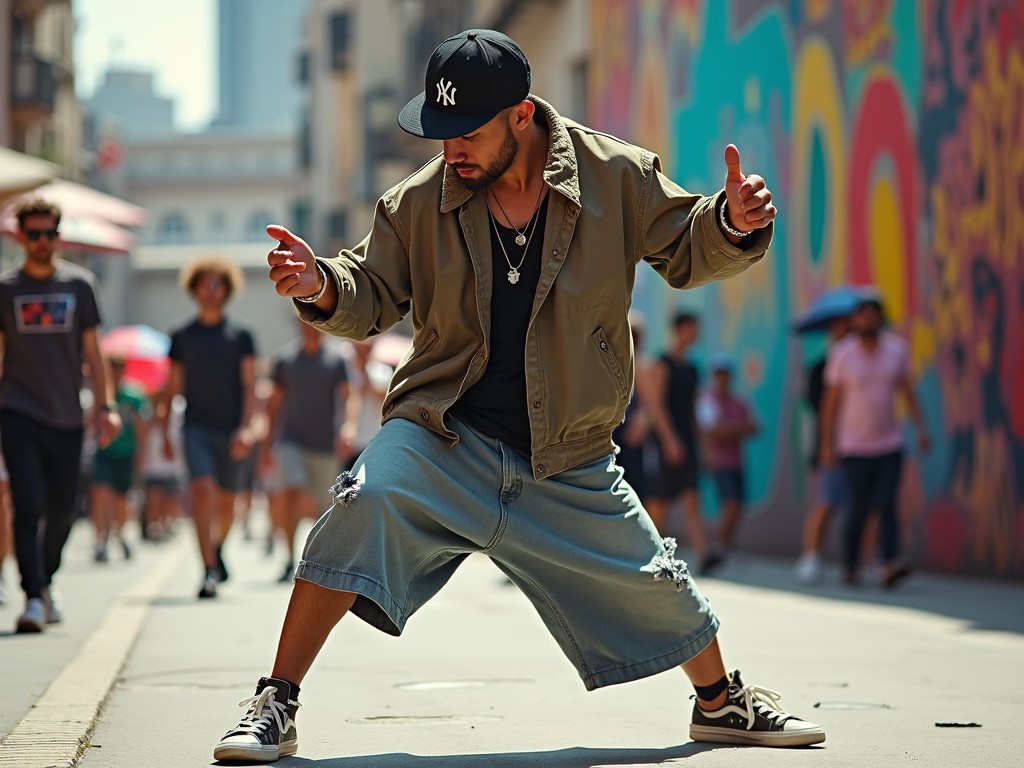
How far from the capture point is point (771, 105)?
1792 centimetres

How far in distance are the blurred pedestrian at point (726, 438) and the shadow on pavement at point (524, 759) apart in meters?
10.3

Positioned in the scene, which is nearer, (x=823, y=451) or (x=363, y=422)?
(x=823, y=451)

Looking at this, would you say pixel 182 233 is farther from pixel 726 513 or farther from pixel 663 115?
pixel 726 513

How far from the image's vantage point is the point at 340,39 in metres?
59.3

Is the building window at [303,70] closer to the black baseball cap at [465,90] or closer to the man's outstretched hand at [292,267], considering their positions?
the black baseball cap at [465,90]

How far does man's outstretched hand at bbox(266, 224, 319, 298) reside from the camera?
4727mm

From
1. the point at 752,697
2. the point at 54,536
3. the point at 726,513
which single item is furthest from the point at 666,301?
the point at 752,697

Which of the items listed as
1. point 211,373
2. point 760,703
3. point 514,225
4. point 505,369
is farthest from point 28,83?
point 760,703

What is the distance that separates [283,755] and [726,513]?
36.0 ft

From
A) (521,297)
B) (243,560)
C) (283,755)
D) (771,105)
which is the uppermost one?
(771,105)

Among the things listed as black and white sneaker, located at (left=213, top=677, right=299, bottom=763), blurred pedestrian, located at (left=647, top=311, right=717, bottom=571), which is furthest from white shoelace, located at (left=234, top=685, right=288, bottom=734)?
blurred pedestrian, located at (left=647, top=311, right=717, bottom=571)

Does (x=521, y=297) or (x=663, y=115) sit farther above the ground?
(x=663, y=115)

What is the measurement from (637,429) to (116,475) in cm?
681

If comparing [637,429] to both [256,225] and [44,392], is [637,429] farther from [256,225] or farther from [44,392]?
[256,225]
